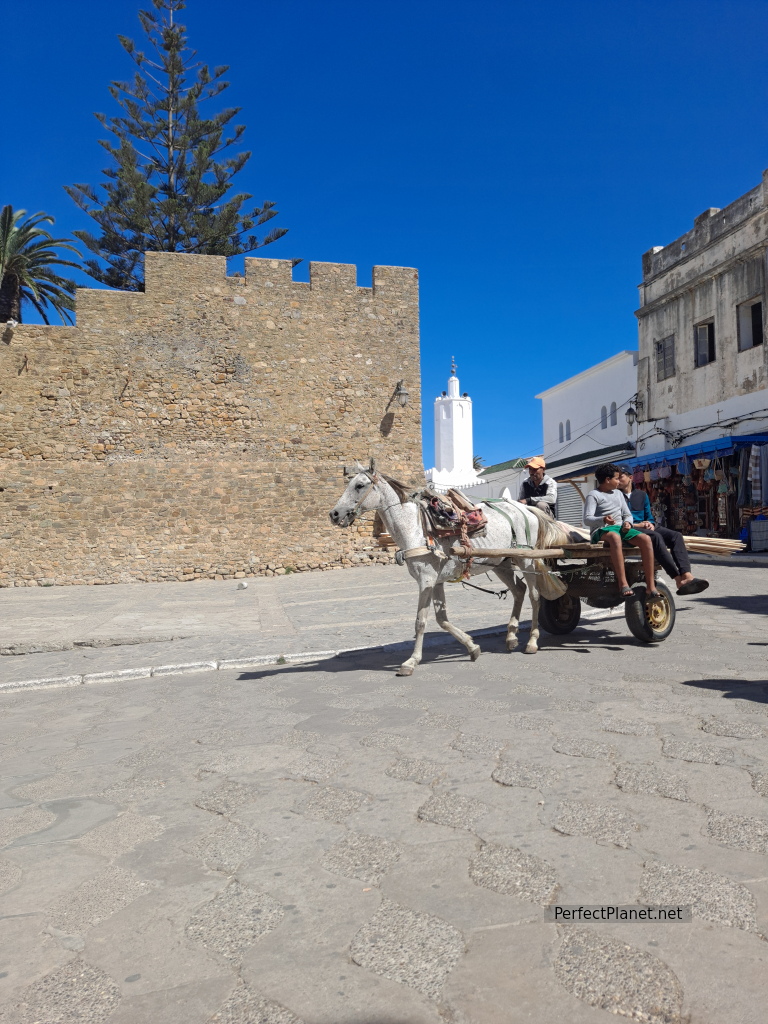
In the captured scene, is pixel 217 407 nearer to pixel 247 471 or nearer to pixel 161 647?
pixel 247 471

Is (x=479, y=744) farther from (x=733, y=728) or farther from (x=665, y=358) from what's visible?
(x=665, y=358)

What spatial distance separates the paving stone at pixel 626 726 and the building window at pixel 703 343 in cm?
1956

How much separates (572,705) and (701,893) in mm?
2227

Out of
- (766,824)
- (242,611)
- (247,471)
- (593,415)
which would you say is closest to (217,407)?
(247,471)

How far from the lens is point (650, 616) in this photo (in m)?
6.32

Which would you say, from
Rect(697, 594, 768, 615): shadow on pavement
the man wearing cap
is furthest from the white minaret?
the man wearing cap

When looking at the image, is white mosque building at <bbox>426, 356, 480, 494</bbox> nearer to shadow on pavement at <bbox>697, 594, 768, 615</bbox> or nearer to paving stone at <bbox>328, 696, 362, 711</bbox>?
shadow on pavement at <bbox>697, 594, 768, 615</bbox>

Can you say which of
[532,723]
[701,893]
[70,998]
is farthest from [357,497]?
[70,998]

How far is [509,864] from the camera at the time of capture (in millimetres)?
2338

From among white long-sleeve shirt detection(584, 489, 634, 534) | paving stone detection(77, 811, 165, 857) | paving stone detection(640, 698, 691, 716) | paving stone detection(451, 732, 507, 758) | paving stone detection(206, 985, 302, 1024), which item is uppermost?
white long-sleeve shirt detection(584, 489, 634, 534)

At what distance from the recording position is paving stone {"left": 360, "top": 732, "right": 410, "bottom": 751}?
3.68 metres

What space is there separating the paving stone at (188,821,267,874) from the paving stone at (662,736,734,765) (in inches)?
78.2

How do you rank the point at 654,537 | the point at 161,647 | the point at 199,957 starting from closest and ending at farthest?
the point at 199,957 < the point at 654,537 < the point at 161,647

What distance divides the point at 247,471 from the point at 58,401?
445 centimetres
